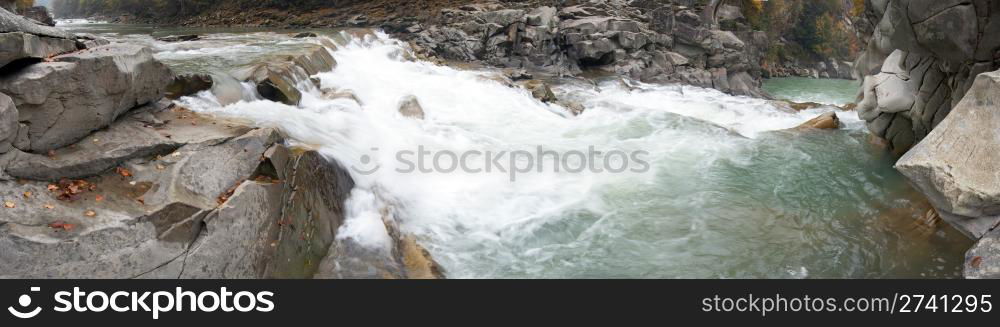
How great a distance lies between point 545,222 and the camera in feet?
29.6

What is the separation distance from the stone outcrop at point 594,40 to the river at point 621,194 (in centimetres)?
1000

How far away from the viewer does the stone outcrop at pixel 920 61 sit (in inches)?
322

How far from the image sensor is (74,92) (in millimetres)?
A: 6387

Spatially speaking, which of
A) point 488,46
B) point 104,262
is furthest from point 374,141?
point 488,46

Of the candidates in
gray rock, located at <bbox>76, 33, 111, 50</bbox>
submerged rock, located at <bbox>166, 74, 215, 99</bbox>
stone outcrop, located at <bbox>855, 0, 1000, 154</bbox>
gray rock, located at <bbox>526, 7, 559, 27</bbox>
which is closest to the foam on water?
submerged rock, located at <bbox>166, 74, 215, 99</bbox>

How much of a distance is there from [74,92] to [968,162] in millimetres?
10919

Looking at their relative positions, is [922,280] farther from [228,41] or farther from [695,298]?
[228,41]

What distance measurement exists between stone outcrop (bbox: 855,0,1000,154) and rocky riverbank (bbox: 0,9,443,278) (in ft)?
28.0

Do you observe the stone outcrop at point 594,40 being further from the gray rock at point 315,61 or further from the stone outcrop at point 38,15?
the stone outcrop at point 38,15

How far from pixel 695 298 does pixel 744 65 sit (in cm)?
2993

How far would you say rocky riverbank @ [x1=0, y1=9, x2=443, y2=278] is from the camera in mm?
5246

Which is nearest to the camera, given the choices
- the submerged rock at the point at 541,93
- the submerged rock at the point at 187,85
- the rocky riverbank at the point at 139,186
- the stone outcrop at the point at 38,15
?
the rocky riverbank at the point at 139,186

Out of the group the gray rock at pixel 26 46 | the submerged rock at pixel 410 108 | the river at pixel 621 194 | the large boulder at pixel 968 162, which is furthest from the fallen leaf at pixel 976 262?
the gray rock at pixel 26 46

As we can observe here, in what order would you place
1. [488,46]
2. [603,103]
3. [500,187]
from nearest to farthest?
[500,187], [603,103], [488,46]
